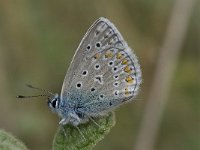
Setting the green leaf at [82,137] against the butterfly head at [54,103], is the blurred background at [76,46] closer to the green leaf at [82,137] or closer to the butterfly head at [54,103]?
the butterfly head at [54,103]

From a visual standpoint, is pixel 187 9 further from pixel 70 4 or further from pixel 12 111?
pixel 12 111

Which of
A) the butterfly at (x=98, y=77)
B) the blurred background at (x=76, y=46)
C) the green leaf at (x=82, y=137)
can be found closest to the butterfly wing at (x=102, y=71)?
the butterfly at (x=98, y=77)

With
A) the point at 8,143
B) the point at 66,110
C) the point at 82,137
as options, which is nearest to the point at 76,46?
the point at 66,110

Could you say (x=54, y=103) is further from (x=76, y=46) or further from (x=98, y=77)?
(x=76, y=46)

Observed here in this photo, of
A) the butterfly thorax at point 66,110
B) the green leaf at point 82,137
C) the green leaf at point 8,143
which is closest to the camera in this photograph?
the green leaf at point 8,143

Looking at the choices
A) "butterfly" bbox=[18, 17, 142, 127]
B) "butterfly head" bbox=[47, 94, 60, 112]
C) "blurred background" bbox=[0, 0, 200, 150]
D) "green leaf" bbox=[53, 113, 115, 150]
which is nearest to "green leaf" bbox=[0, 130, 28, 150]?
"green leaf" bbox=[53, 113, 115, 150]

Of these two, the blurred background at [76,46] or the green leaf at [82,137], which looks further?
the blurred background at [76,46]

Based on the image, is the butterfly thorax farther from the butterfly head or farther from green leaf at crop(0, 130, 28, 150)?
green leaf at crop(0, 130, 28, 150)
